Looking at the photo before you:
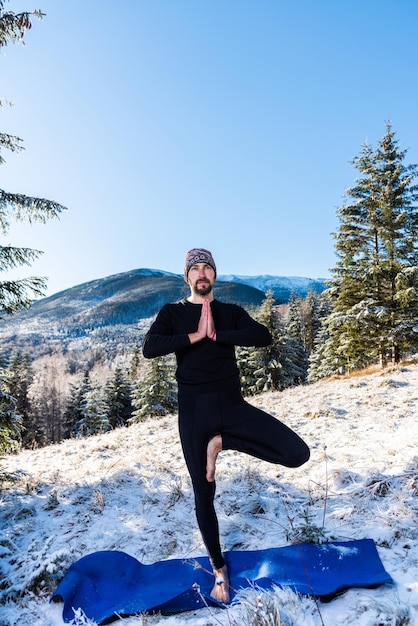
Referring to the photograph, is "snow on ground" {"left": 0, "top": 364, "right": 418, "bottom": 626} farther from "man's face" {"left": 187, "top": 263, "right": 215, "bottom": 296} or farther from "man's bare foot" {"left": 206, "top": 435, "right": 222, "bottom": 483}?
"man's face" {"left": 187, "top": 263, "right": 215, "bottom": 296}

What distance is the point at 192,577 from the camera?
3.33 metres

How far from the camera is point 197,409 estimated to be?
318 centimetres

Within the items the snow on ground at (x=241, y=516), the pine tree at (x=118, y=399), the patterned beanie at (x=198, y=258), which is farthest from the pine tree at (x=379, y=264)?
the pine tree at (x=118, y=399)

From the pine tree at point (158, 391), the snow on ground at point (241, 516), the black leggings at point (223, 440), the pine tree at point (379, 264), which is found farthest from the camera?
the pine tree at point (158, 391)

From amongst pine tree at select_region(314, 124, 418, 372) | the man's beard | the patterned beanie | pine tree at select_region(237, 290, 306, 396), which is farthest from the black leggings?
pine tree at select_region(237, 290, 306, 396)

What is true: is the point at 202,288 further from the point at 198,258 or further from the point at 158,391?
the point at 158,391

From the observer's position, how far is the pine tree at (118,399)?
39.8m

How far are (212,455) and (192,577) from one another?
1.39m

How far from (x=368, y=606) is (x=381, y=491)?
2.06m

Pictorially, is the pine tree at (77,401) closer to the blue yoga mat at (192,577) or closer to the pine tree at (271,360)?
the pine tree at (271,360)

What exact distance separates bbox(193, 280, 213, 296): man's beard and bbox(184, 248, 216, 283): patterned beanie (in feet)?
0.82

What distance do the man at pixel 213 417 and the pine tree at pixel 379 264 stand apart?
1373 centimetres

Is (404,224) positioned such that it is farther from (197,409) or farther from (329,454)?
(197,409)

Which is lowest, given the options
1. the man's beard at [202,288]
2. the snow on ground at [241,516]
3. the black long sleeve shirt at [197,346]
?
the snow on ground at [241,516]
